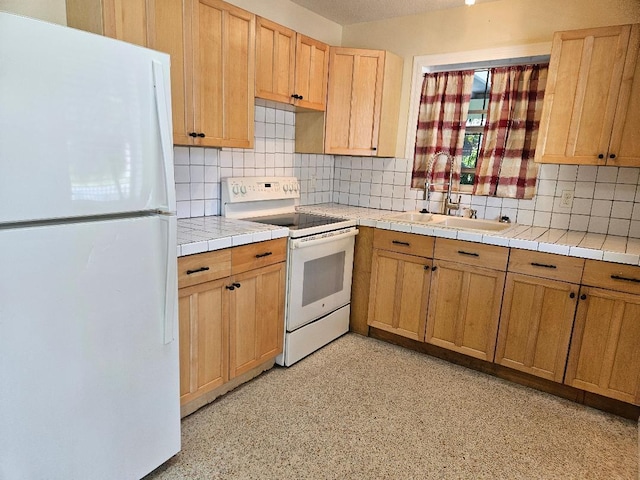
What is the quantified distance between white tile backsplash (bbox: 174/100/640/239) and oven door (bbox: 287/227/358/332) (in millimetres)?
720

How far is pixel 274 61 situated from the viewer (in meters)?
2.65

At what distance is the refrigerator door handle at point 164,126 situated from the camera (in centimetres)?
146

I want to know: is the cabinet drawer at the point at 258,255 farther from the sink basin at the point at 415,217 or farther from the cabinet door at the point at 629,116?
the cabinet door at the point at 629,116

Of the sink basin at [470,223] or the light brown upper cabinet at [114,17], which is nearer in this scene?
the light brown upper cabinet at [114,17]

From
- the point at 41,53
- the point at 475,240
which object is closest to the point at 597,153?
the point at 475,240

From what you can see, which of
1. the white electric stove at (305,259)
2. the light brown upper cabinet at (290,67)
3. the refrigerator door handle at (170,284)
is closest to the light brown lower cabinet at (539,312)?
the white electric stove at (305,259)

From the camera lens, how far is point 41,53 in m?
1.16

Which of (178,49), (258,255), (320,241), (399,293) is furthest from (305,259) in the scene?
(178,49)

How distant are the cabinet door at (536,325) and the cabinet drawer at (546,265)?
35 mm

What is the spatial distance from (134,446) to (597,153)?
A: 2.85 metres

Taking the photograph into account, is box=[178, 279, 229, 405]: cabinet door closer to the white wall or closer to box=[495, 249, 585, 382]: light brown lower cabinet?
the white wall

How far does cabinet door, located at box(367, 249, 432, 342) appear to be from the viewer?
9.33 ft

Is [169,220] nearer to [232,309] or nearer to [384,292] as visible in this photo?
[232,309]

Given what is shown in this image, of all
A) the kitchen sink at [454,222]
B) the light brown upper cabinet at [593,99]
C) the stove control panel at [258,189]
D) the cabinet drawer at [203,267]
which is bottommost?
the cabinet drawer at [203,267]
